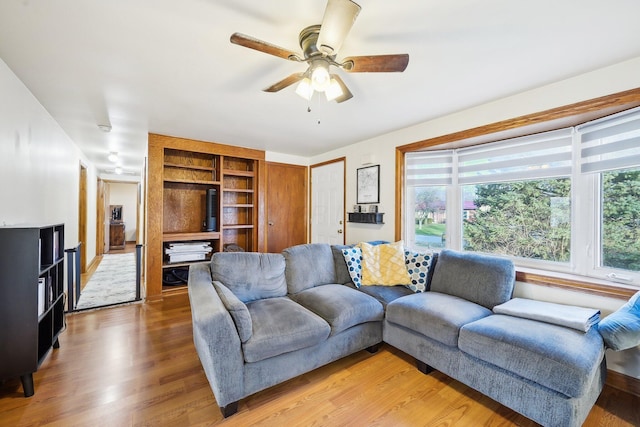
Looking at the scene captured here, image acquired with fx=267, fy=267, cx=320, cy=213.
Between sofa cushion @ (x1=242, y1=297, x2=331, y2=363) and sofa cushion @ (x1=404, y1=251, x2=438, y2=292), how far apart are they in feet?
3.76

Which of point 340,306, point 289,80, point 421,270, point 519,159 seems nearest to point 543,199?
point 519,159

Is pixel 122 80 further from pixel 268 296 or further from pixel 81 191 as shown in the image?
pixel 81 191

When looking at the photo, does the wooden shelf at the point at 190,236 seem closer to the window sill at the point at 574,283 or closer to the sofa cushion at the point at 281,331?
the sofa cushion at the point at 281,331

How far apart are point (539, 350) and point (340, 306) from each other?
1236 millimetres

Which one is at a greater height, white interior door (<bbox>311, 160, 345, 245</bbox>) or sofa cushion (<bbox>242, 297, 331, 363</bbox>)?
white interior door (<bbox>311, 160, 345, 245</bbox>)

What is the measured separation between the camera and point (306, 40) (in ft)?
4.94

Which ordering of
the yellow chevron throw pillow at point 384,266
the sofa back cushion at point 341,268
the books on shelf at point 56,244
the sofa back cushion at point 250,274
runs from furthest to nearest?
the sofa back cushion at point 341,268 < the yellow chevron throw pillow at point 384,266 < the sofa back cushion at point 250,274 < the books on shelf at point 56,244

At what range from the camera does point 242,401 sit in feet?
5.67

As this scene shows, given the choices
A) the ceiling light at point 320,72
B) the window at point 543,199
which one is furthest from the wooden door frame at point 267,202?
the ceiling light at point 320,72

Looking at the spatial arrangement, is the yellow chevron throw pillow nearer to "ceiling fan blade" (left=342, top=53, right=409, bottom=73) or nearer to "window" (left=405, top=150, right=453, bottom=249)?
"window" (left=405, top=150, right=453, bottom=249)

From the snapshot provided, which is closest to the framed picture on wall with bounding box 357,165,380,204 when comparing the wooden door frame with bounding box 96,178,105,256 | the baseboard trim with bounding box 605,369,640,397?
the baseboard trim with bounding box 605,369,640,397

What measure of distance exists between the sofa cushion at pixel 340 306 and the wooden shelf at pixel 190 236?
2.18 meters

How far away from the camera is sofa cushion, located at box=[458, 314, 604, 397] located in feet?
4.50

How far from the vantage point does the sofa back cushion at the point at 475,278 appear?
2201mm
